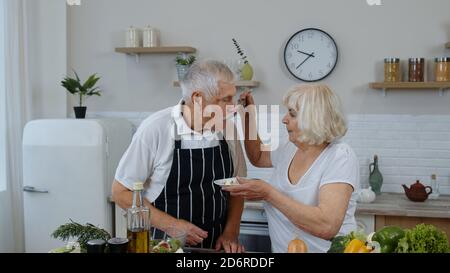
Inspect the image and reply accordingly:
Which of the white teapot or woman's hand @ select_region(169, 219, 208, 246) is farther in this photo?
the white teapot

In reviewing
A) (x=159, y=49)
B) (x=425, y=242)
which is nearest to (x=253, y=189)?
(x=425, y=242)

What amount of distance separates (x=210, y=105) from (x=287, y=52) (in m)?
2.02

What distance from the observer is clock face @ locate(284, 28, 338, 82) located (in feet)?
13.2

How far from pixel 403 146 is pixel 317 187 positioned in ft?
7.26

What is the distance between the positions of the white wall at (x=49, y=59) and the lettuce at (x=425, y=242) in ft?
12.4

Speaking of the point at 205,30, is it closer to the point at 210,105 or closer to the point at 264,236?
the point at 264,236

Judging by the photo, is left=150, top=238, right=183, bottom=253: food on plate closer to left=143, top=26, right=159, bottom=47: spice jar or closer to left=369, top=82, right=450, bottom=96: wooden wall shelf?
left=369, top=82, right=450, bottom=96: wooden wall shelf

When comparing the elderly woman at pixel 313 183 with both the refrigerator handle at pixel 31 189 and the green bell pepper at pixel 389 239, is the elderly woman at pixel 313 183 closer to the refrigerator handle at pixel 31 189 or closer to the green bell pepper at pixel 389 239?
the green bell pepper at pixel 389 239

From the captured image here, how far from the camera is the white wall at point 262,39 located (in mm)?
3947

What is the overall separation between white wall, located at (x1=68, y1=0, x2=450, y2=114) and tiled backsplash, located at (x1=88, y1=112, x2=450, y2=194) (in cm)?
9

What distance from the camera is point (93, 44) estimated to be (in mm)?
4562

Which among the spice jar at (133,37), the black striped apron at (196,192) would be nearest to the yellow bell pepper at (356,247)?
the black striped apron at (196,192)

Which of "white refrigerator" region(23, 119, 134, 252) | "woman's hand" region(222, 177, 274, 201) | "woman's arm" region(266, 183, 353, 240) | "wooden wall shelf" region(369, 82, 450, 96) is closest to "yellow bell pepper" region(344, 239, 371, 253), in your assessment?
"woman's arm" region(266, 183, 353, 240)
